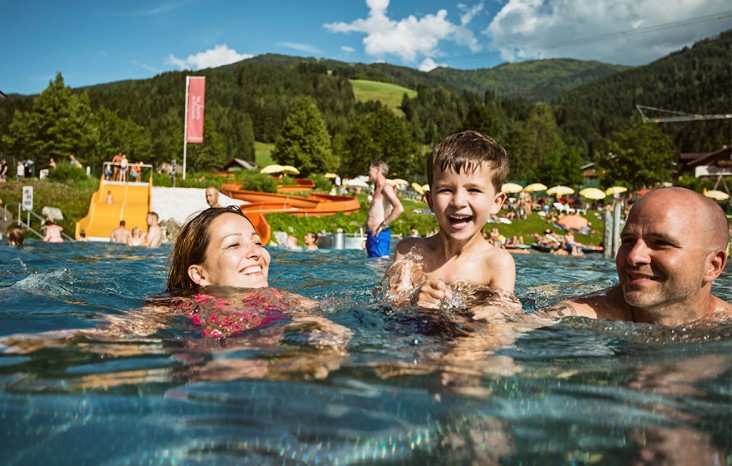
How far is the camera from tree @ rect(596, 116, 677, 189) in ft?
179

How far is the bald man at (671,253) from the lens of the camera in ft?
9.45

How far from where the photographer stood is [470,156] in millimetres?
3752

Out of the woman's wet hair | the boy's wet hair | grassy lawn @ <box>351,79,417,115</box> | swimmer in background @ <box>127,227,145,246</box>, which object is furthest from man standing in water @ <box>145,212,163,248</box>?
grassy lawn @ <box>351,79,417,115</box>

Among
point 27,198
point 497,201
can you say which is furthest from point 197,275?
point 27,198

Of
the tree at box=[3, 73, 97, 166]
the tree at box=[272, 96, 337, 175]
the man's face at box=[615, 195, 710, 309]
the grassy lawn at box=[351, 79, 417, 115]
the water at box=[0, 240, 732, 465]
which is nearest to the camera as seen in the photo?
the water at box=[0, 240, 732, 465]

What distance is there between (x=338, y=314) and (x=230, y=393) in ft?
5.91

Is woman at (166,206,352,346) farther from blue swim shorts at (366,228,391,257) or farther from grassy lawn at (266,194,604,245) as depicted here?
grassy lawn at (266,194,604,245)

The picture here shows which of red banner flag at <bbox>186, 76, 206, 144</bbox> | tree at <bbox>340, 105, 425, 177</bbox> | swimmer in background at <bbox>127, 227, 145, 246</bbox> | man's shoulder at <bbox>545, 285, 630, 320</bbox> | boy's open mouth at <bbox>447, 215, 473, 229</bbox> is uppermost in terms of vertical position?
tree at <bbox>340, 105, 425, 177</bbox>

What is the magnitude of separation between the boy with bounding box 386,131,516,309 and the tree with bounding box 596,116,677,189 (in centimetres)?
5571

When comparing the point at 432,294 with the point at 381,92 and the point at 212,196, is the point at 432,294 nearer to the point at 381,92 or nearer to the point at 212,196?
the point at 212,196

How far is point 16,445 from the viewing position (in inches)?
55.8

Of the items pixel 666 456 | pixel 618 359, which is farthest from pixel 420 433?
pixel 618 359

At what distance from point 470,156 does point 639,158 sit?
5669 centimetres

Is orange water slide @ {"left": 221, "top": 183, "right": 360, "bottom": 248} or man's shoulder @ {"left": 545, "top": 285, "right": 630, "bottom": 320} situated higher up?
orange water slide @ {"left": 221, "top": 183, "right": 360, "bottom": 248}
